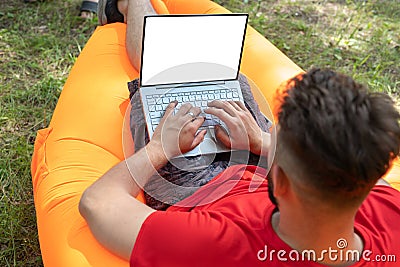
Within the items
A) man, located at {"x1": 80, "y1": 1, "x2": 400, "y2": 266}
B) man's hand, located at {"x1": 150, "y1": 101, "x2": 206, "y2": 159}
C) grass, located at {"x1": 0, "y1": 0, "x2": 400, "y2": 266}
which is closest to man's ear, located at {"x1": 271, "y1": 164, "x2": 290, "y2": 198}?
man, located at {"x1": 80, "y1": 1, "x2": 400, "y2": 266}

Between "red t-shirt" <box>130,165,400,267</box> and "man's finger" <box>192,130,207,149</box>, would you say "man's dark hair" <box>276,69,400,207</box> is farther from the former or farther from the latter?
"man's finger" <box>192,130,207,149</box>

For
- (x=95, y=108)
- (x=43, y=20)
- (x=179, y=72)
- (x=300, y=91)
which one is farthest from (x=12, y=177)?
(x=300, y=91)

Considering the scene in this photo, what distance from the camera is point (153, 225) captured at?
3.75 feet

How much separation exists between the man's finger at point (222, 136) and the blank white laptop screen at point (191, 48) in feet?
0.81

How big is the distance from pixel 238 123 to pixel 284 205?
0.56 m

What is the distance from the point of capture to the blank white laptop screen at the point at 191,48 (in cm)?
168

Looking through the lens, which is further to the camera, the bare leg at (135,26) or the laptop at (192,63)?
the bare leg at (135,26)

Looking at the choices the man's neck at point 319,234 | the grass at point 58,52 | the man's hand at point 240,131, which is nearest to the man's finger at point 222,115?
the man's hand at point 240,131

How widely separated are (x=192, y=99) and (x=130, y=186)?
18.9 inches

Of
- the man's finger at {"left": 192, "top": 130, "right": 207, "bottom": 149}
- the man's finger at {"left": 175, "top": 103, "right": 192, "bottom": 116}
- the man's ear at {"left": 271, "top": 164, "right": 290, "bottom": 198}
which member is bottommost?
the man's finger at {"left": 192, "top": 130, "right": 207, "bottom": 149}

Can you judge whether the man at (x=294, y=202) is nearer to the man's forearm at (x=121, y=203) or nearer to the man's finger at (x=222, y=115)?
the man's forearm at (x=121, y=203)

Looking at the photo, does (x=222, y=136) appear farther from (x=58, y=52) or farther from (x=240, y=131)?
(x=58, y=52)

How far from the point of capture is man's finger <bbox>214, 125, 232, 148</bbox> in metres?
1.61

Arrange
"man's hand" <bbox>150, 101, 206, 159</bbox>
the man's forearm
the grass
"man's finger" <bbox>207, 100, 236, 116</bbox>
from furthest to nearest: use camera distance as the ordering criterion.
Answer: the grass < "man's finger" <bbox>207, 100, 236, 116</bbox> < "man's hand" <bbox>150, 101, 206, 159</bbox> < the man's forearm
